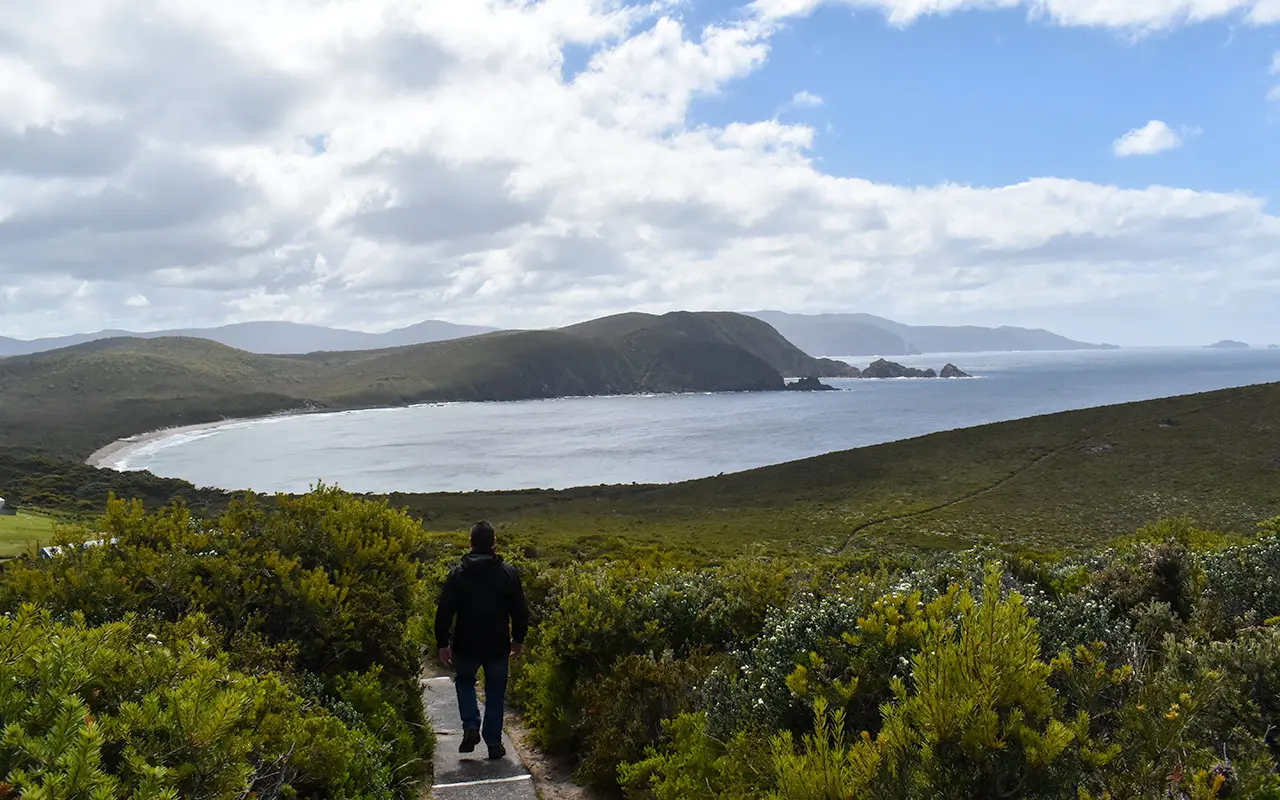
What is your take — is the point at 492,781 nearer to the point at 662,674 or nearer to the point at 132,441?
the point at 662,674

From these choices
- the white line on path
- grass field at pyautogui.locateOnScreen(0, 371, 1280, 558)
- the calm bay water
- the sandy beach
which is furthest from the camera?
the sandy beach

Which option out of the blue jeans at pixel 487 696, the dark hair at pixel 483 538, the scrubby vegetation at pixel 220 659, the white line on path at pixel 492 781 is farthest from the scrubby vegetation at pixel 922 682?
the scrubby vegetation at pixel 220 659

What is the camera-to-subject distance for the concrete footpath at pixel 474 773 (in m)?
6.09

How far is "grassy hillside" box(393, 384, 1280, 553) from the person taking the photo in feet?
140

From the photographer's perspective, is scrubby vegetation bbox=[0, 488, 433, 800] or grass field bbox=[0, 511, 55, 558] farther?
grass field bbox=[0, 511, 55, 558]

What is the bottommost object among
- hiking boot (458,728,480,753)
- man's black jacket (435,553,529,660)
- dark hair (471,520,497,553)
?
hiking boot (458,728,480,753)

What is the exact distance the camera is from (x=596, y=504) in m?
65.6

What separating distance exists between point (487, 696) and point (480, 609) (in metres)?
0.86

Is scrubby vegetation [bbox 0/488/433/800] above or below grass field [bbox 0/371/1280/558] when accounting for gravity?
above

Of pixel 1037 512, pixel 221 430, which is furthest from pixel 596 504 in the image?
pixel 221 430

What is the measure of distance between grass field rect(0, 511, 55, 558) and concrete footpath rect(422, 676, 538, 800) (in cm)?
2212

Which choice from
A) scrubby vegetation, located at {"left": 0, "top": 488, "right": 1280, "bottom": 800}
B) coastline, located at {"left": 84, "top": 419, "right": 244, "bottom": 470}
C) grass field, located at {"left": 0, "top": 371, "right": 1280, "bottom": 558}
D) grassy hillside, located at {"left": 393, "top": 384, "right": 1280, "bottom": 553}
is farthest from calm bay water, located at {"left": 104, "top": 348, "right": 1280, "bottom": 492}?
scrubby vegetation, located at {"left": 0, "top": 488, "right": 1280, "bottom": 800}

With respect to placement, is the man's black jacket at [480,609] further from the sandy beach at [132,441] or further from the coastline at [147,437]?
the sandy beach at [132,441]

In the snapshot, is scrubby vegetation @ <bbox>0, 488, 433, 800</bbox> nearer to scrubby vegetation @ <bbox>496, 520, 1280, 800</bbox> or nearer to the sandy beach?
scrubby vegetation @ <bbox>496, 520, 1280, 800</bbox>
